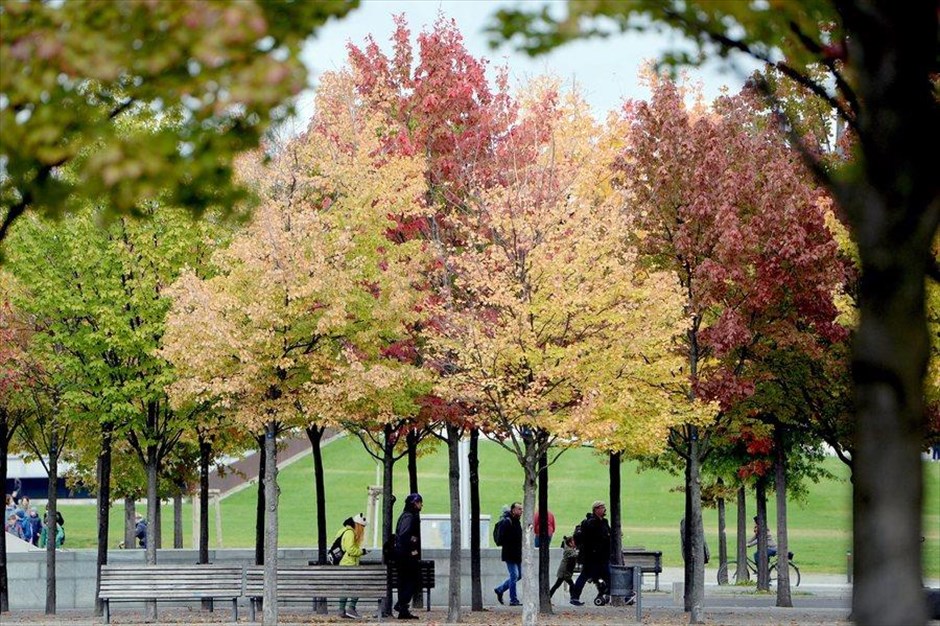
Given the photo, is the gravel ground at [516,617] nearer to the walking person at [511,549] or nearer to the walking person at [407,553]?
the walking person at [407,553]

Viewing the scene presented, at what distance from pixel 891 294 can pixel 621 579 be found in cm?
2001

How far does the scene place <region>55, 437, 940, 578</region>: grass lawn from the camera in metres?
59.1

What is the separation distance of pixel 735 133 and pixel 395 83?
6.22 metres

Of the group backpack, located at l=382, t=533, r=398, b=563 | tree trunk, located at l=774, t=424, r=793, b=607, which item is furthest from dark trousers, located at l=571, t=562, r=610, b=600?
backpack, located at l=382, t=533, r=398, b=563

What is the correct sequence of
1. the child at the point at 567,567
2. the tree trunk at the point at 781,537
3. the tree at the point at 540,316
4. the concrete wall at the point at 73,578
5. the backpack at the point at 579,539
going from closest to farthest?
1. the tree at the point at 540,316
2. the tree trunk at the point at 781,537
3. the backpack at the point at 579,539
4. the child at the point at 567,567
5. the concrete wall at the point at 73,578

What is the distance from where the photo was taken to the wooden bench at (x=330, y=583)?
24016 millimetres

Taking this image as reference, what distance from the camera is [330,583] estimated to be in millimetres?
24109

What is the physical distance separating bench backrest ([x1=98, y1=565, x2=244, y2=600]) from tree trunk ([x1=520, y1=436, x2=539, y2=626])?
4.93 m

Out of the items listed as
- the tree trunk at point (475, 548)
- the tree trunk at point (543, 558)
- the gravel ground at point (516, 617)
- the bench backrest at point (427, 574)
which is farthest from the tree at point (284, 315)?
the tree trunk at point (543, 558)

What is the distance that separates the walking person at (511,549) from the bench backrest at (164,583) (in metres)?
5.87

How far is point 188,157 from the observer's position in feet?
26.6

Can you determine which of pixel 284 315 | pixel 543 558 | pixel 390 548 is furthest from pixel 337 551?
pixel 284 315

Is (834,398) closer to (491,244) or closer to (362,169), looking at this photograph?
(491,244)

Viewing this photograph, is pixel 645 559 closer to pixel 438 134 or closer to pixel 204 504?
pixel 204 504
